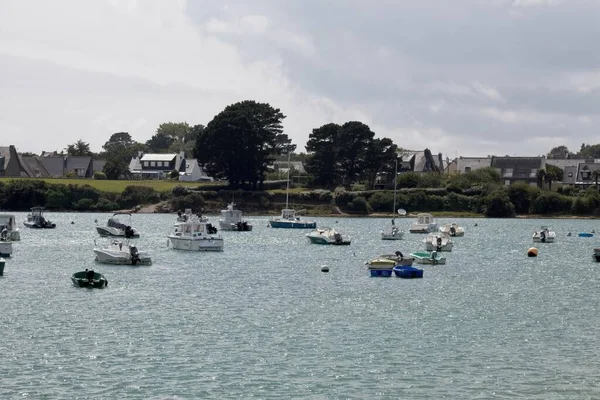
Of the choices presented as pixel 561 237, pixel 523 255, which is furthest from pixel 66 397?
pixel 561 237

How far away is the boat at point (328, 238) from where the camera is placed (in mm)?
132250

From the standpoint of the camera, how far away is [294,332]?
183 feet

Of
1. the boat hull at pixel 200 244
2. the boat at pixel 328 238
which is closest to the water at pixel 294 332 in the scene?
the boat hull at pixel 200 244

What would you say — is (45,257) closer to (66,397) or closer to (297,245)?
(297,245)

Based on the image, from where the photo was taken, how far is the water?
4266cm

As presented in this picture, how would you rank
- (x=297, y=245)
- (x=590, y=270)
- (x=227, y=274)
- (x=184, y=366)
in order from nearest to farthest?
1. (x=184, y=366)
2. (x=227, y=274)
3. (x=590, y=270)
4. (x=297, y=245)

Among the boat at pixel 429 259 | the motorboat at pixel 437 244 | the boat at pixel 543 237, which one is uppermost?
the boat at pixel 543 237

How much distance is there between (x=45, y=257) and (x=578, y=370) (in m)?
71.0

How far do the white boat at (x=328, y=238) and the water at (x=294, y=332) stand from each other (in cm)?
2759

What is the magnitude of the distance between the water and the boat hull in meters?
10.4

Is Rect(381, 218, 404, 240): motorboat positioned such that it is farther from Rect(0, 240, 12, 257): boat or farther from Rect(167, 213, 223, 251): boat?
Rect(0, 240, 12, 257): boat

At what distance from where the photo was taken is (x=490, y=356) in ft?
162

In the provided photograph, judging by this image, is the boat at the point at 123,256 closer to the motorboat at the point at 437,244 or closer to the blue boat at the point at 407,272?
the blue boat at the point at 407,272

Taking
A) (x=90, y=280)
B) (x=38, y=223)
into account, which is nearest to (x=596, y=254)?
(x=90, y=280)
